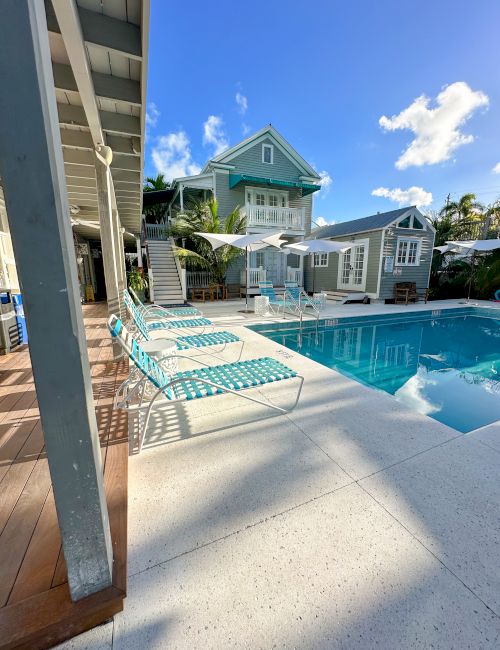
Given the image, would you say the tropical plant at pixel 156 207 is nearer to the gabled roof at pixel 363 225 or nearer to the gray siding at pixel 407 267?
the gabled roof at pixel 363 225

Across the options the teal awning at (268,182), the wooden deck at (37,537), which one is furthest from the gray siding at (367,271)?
the wooden deck at (37,537)

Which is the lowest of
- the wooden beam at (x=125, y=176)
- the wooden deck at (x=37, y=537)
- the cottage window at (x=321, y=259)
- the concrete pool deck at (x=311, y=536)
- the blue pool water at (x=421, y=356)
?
the blue pool water at (x=421, y=356)

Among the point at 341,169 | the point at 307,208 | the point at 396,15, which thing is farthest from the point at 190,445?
the point at 341,169

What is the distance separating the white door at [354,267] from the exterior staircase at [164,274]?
26.9 feet

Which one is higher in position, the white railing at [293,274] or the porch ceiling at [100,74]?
the porch ceiling at [100,74]

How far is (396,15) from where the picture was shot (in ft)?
26.6

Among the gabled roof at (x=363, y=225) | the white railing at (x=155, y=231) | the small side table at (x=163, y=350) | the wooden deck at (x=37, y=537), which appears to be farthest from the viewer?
the white railing at (x=155, y=231)

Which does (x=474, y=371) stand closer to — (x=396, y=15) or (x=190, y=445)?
(x=190, y=445)

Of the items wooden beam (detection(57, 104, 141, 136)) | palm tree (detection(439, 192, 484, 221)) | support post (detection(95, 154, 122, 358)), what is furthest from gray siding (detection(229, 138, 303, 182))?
palm tree (detection(439, 192, 484, 221))

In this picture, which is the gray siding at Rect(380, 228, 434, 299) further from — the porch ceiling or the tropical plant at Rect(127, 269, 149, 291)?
the porch ceiling

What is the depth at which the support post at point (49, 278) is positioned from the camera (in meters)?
0.83

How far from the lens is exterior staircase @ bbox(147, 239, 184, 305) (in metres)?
12.0

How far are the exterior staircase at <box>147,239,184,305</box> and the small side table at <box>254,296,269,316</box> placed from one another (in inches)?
154

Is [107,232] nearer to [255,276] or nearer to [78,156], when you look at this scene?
[78,156]
